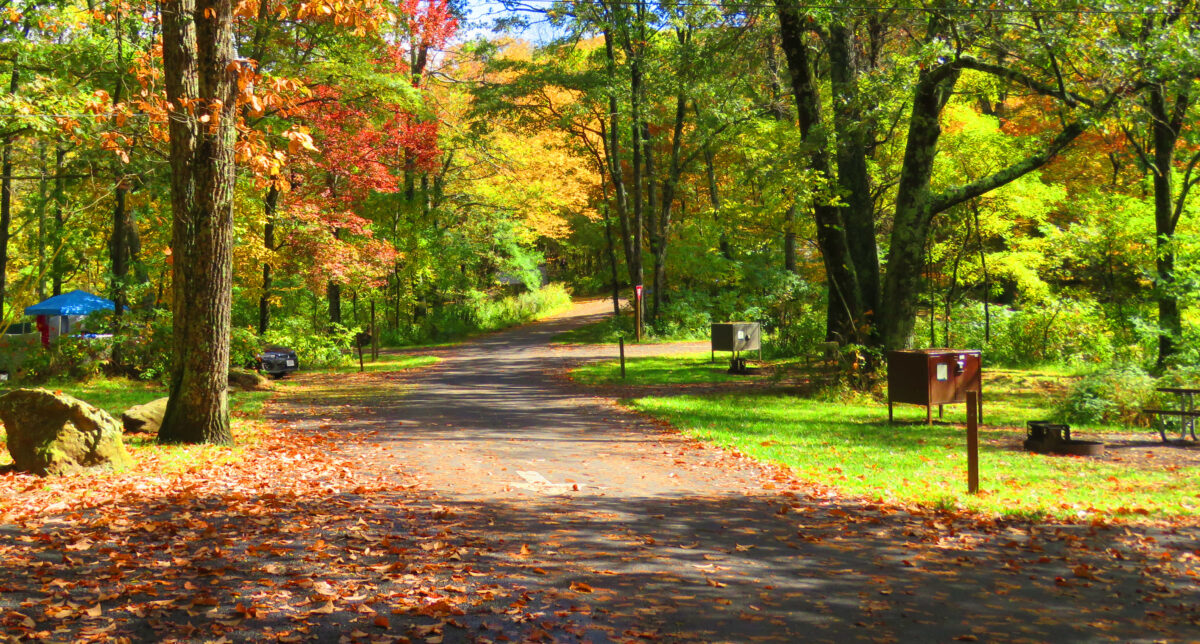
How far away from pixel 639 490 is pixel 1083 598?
3925 millimetres

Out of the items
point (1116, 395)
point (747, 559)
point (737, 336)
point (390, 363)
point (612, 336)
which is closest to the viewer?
point (747, 559)

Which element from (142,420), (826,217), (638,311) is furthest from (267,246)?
(826,217)

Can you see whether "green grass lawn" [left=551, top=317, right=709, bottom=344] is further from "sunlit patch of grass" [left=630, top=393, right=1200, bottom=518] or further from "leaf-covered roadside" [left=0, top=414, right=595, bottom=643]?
"leaf-covered roadside" [left=0, top=414, right=595, bottom=643]

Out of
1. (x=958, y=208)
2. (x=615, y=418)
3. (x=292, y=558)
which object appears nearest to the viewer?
(x=292, y=558)

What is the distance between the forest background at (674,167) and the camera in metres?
12.9

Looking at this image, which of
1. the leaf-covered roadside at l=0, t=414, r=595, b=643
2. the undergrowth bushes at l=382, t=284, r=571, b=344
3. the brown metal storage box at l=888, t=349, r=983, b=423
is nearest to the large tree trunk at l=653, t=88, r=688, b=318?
the undergrowth bushes at l=382, t=284, r=571, b=344

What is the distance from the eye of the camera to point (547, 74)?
2872 cm

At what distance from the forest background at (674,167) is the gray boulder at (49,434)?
1598 millimetres

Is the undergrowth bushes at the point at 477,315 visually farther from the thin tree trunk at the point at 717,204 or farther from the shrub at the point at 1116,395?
the shrub at the point at 1116,395

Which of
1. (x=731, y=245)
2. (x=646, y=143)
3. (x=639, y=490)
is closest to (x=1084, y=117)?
(x=639, y=490)

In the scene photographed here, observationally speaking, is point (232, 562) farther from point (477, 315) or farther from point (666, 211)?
point (477, 315)

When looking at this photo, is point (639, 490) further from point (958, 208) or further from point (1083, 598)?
point (958, 208)

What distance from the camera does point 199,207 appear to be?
9898 millimetres

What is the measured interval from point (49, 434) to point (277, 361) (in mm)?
14520
